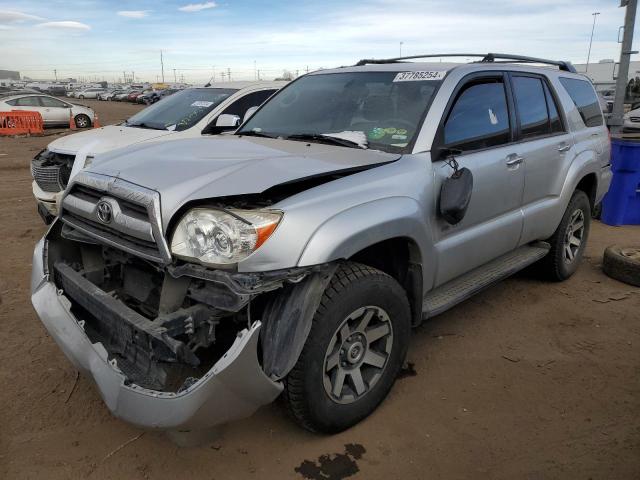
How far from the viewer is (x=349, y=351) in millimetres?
2660

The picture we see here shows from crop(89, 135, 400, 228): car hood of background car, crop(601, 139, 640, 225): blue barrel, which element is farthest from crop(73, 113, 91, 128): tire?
crop(89, 135, 400, 228): car hood of background car

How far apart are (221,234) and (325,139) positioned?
128 centimetres

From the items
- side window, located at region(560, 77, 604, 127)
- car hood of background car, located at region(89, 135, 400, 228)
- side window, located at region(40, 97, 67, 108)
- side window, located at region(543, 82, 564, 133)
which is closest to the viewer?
car hood of background car, located at region(89, 135, 400, 228)

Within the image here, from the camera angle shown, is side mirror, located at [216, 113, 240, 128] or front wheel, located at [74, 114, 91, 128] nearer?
side mirror, located at [216, 113, 240, 128]

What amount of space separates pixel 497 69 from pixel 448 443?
2605mm

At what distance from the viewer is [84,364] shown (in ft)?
7.94

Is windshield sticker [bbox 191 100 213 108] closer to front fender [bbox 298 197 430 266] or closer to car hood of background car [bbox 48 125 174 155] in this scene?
car hood of background car [bbox 48 125 174 155]

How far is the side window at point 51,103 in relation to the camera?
20594mm

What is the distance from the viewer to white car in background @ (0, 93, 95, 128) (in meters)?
19.9

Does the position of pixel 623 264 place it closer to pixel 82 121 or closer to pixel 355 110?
pixel 355 110

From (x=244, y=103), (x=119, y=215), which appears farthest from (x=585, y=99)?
(x=119, y=215)

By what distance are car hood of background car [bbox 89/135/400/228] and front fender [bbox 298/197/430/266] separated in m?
0.26

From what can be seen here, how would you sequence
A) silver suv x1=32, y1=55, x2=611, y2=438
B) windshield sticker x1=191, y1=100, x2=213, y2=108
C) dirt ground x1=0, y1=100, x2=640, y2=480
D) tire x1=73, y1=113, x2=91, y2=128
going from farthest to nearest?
tire x1=73, y1=113, x2=91, y2=128 < windshield sticker x1=191, y1=100, x2=213, y2=108 < dirt ground x1=0, y1=100, x2=640, y2=480 < silver suv x1=32, y1=55, x2=611, y2=438

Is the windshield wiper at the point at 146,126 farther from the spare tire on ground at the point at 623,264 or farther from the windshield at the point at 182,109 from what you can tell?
the spare tire on ground at the point at 623,264
